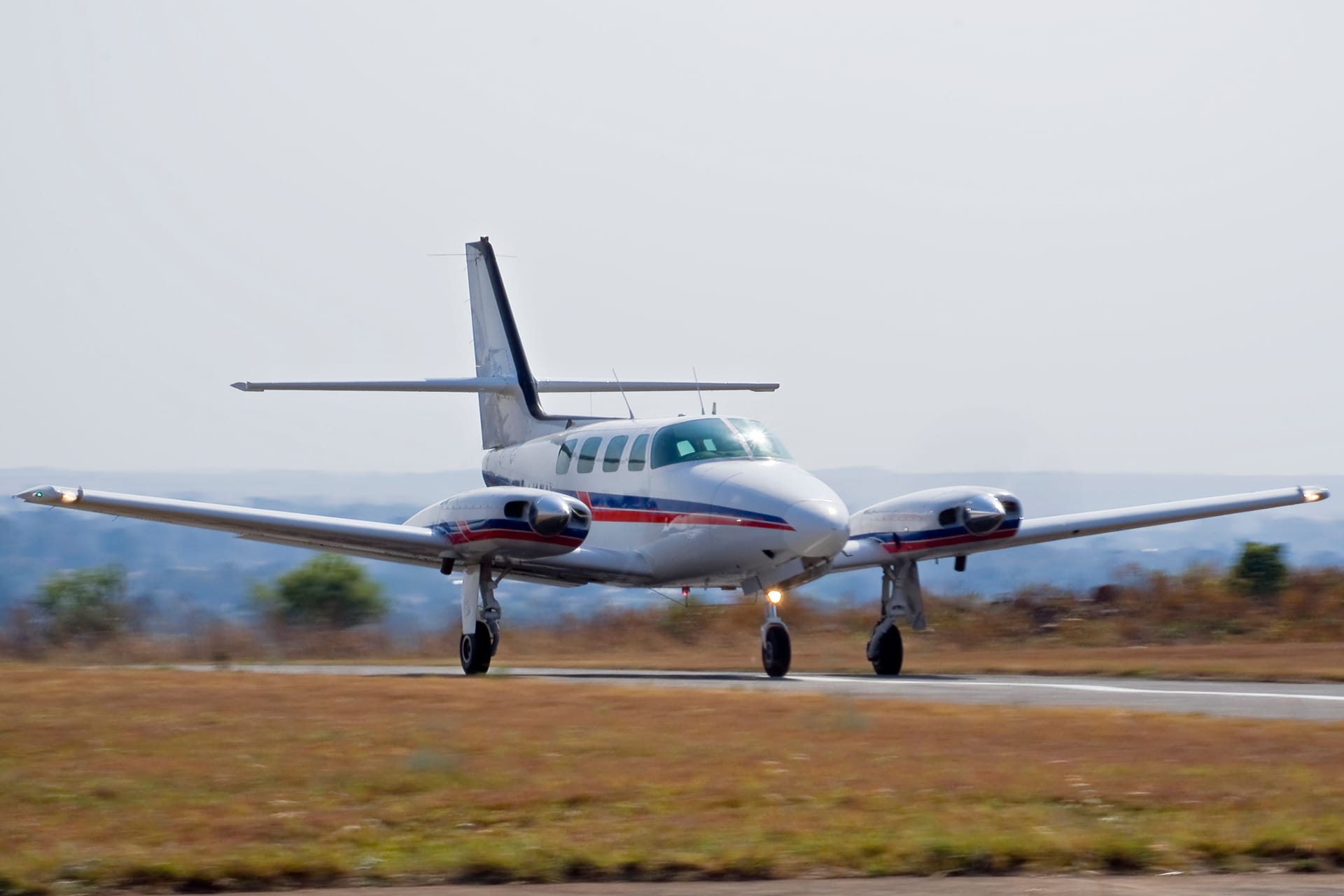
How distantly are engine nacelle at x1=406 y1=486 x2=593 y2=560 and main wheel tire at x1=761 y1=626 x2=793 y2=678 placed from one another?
2.63 metres

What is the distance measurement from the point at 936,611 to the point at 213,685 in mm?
21254

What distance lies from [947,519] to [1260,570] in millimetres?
14342

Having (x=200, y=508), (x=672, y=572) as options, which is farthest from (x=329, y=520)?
(x=672, y=572)

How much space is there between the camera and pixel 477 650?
22578mm

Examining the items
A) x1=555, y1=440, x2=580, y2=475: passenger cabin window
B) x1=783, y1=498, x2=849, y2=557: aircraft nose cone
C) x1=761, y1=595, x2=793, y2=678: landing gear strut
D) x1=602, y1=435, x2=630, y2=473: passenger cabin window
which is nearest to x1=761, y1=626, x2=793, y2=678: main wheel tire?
x1=761, y1=595, x2=793, y2=678: landing gear strut

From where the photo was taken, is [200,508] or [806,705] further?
[200,508]

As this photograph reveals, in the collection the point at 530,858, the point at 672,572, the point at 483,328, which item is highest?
the point at 483,328

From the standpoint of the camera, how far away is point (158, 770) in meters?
10.8

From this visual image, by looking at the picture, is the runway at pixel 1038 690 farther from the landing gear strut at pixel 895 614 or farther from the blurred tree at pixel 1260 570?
the blurred tree at pixel 1260 570

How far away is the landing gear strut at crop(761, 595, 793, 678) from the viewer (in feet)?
71.3

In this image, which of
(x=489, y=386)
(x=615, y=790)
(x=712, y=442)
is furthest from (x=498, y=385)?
(x=615, y=790)

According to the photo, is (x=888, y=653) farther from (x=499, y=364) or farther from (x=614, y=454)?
(x=499, y=364)

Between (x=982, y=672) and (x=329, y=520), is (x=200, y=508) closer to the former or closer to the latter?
(x=329, y=520)

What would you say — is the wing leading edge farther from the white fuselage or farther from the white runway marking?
the white runway marking
